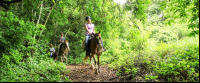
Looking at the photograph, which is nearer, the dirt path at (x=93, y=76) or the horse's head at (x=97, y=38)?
the dirt path at (x=93, y=76)

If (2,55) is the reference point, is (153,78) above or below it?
below

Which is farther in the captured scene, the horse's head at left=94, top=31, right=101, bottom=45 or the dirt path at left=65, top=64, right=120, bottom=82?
the horse's head at left=94, top=31, right=101, bottom=45

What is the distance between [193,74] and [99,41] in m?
3.73

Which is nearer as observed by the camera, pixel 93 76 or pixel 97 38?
pixel 93 76

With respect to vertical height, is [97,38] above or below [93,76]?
above

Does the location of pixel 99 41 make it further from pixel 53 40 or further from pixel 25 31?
pixel 53 40

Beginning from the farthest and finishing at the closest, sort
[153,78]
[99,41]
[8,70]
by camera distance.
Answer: [99,41], [8,70], [153,78]

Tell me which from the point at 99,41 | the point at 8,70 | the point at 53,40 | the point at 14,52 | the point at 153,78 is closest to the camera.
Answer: the point at 153,78

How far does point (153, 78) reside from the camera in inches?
160

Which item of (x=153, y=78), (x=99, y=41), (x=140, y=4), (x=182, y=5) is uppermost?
(x=140, y=4)

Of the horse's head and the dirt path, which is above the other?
the horse's head

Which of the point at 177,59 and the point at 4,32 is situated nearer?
the point at 177,59

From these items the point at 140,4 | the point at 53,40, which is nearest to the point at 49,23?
the point at 53,40

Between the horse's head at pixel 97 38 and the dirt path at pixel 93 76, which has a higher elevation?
the horse's head at pixel 97 38
